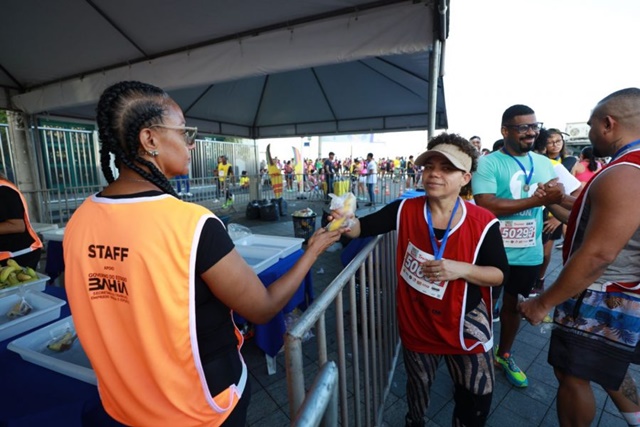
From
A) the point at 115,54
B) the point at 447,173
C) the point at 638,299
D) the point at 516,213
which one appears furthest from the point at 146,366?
the point at 115,54

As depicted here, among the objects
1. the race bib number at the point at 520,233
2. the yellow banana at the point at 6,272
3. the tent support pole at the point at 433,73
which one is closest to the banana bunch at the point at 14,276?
the yellow banana at the point at 6,272

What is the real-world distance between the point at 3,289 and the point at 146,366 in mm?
1857

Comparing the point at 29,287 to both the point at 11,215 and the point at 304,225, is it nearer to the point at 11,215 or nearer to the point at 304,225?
the point at 11,215

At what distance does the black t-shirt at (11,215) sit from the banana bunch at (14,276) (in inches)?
17.2

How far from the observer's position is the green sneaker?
2.56 metres

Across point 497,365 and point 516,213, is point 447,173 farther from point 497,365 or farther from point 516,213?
point 497,365

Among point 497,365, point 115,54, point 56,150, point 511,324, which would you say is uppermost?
point 115,54

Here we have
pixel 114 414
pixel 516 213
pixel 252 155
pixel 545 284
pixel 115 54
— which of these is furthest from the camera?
pixel 252 155

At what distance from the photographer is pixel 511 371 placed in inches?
103

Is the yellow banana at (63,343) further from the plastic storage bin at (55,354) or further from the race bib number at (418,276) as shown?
the race bib number at (418,276)

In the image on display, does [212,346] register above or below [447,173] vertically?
below

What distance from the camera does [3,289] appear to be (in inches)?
76.4

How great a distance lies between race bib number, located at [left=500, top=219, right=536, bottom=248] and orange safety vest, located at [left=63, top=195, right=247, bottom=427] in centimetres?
251

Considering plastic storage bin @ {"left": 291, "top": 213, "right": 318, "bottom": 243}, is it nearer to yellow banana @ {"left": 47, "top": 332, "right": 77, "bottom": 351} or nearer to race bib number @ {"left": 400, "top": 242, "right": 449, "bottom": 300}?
race bib number @ {"left": 400, "top": 242, "right": 449, "bottom": 300}
